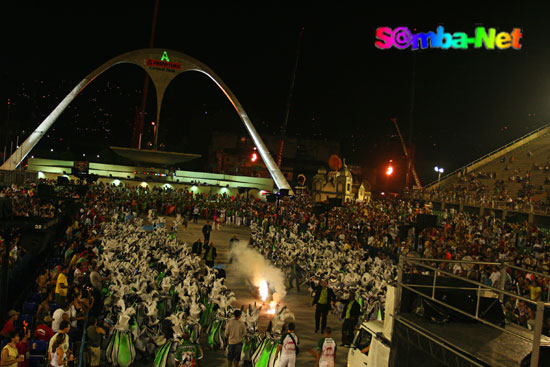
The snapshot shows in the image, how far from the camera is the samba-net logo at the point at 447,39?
34469 millimetres

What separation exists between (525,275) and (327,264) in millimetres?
5721

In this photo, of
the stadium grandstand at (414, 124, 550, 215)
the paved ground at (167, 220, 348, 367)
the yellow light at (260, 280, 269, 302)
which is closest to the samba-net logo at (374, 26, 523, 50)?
the stadium grandstand at (414, 124, 550, 215)

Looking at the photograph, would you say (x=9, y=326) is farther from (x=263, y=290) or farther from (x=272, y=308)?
(x=263, y=290)

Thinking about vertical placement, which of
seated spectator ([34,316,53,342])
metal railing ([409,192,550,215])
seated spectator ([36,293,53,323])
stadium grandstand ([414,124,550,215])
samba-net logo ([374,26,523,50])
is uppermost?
samba-net logo ([374,26,523,50])

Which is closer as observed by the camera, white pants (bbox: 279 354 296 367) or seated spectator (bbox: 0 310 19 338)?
seated spectator (bbox: 0 310 19 338)

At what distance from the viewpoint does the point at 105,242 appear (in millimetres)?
15531

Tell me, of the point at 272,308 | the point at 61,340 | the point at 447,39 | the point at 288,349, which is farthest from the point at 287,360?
the point at 447,39

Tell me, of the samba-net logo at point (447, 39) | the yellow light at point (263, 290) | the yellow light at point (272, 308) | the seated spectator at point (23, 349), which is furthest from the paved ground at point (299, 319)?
the samba-net logo at point (447, 39)

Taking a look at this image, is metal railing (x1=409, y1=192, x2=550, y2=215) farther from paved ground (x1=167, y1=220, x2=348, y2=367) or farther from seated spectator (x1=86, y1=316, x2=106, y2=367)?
seated spectator (x1=86, y1=316, x2=106, y2=367)

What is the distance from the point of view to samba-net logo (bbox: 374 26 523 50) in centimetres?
3447

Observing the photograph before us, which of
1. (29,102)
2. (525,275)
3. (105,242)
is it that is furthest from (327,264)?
(29,102)

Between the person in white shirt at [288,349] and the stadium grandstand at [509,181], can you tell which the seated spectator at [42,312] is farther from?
the stadium grandstand at [509,181]

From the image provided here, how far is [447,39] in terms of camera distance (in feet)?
116

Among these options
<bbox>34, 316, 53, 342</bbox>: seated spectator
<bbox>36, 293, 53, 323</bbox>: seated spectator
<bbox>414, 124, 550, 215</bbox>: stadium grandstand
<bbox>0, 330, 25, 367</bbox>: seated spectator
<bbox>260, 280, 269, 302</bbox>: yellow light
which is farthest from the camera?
<bbox>414, 124, 550, 215</bbox>: stadium grandstand
